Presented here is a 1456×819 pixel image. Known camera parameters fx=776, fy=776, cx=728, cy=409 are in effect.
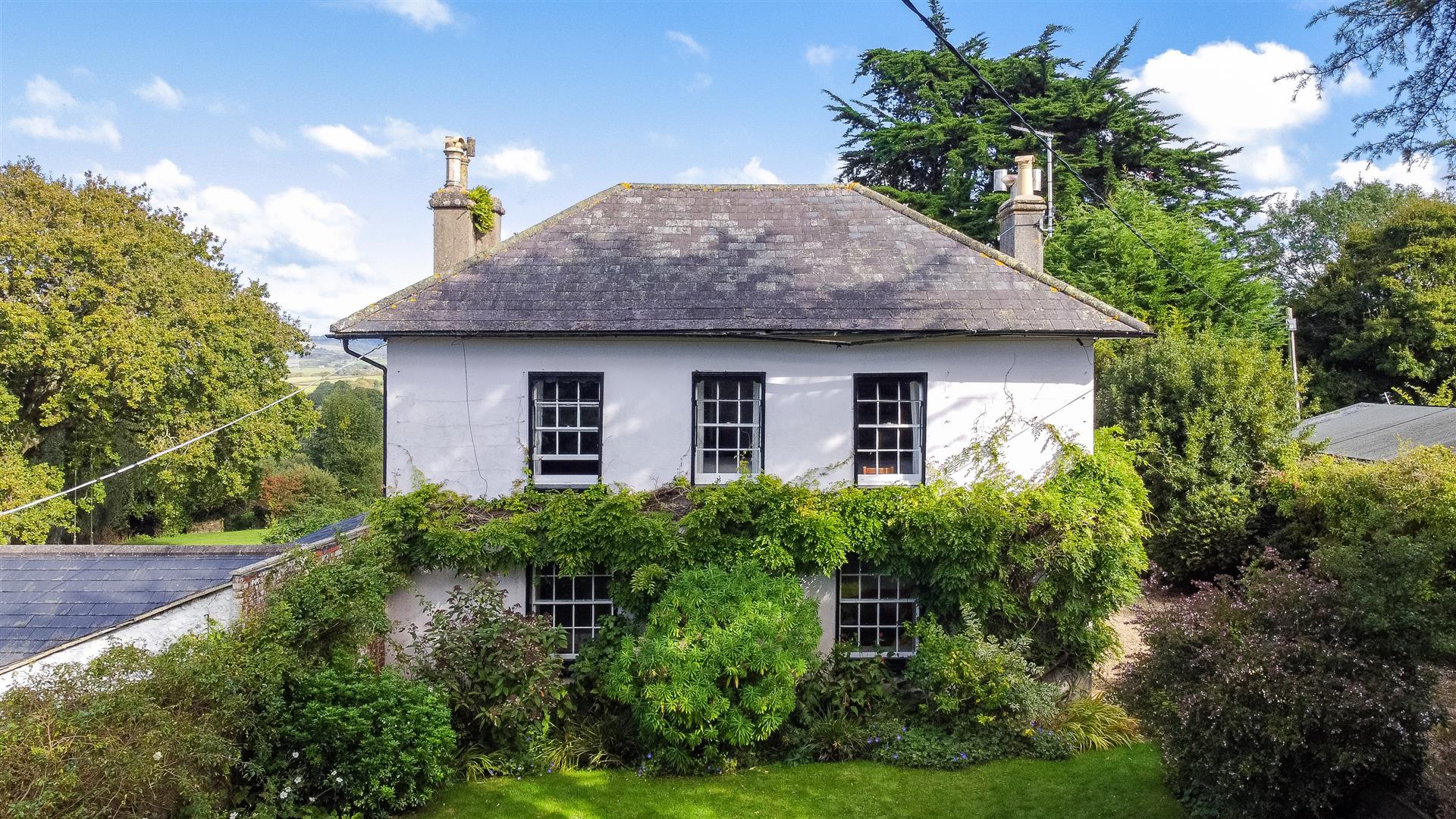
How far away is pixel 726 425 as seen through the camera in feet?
38.5

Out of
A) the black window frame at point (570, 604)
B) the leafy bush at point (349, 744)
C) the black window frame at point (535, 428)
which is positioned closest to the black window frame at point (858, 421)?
the black window frame at point (535, 428)

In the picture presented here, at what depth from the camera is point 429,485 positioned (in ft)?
36.8

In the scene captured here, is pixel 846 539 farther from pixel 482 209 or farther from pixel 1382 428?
pixel 1382 428

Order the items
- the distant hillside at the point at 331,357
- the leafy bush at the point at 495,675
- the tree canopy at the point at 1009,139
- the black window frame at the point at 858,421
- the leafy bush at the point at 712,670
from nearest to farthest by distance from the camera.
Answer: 1. the leafy bush at the point at 712,670
2. the leafy bush at the point at 495,675
3. the black window frame at the point at 858,421
4. the distant hillside at the point at 331,357
5. the tree canopy at the point at 1009,139

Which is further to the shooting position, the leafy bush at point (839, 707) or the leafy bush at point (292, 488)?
the leafy bush at point (292, 488)

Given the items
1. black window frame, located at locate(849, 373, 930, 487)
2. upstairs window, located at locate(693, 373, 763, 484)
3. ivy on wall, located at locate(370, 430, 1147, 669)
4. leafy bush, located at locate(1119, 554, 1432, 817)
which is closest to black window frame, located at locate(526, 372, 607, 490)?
ivy on wall, located at locate(370, 430, 1147, 669)

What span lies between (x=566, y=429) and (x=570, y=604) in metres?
2.62

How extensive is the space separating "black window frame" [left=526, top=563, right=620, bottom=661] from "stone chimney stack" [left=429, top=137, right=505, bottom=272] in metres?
5.21

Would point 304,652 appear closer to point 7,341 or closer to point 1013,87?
point 7,341

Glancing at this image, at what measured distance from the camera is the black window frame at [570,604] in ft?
37.7

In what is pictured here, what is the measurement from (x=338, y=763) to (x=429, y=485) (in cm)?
388

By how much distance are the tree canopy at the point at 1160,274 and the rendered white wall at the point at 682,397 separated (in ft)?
50.7

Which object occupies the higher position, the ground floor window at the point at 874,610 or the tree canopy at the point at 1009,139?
the tree canopy at the point at 1009,139

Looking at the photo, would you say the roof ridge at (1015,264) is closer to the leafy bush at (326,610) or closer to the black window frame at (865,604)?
the black window frame at (865,604)
